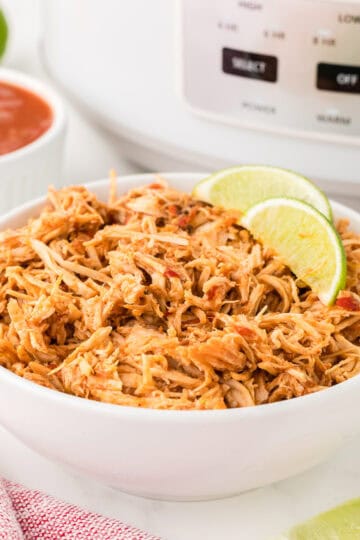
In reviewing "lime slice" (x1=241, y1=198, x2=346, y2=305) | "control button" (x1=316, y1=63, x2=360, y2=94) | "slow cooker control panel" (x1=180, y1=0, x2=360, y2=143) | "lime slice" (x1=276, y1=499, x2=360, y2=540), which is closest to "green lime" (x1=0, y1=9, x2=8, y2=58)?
"slow cooker control panel" (x1=180, y1=0, x2=360, y2=143)

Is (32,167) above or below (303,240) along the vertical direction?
below

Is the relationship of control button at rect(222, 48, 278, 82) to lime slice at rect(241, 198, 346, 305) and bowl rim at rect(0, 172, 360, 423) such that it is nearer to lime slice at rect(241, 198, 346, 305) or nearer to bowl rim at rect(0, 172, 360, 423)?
lime slice at rect(241, 198, 346, 305)

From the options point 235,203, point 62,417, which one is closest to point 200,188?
point 235,203

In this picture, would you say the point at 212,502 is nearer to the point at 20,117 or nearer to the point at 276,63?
the point at 276,63

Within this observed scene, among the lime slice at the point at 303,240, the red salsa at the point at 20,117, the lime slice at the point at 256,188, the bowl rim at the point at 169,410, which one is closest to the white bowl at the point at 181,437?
the bowl rim at the point at 169,410

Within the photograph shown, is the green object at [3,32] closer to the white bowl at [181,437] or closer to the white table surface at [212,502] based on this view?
the white table surface at [212,502]

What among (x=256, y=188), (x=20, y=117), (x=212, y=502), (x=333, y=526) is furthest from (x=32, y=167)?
(x=333, y=526)
